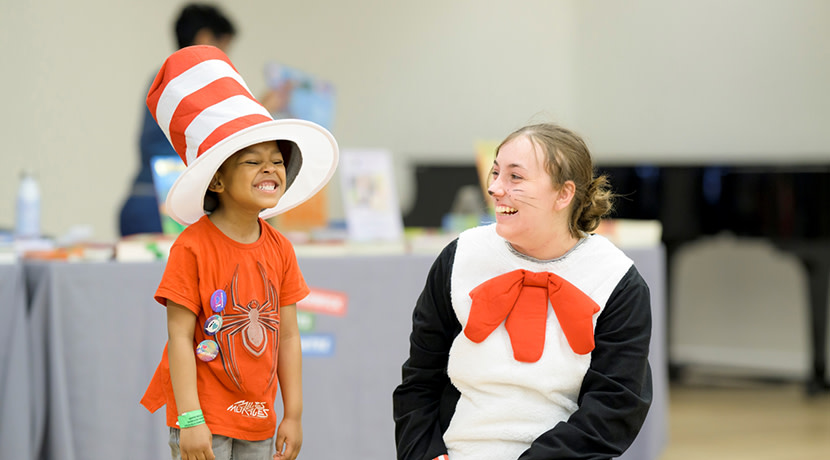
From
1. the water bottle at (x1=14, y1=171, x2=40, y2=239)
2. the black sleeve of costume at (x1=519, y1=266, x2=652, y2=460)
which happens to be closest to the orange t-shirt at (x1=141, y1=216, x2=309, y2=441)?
the black sleeve of costume at (x1=519, y1=266, x2=652, y2=460)

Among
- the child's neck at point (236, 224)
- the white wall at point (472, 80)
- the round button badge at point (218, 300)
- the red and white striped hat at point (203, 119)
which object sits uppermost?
the white wall at point (472, 80)

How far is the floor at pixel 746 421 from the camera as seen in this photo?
4105mm

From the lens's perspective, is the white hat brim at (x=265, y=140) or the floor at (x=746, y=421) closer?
the white hat brim at (x=265, y=140)

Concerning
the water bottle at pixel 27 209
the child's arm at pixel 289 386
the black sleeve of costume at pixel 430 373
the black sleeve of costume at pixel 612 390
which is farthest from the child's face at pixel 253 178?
the water bottle at pixel 27 209

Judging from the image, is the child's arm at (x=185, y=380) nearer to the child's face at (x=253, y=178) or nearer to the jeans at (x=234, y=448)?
the jeans at (x=234, y=448)

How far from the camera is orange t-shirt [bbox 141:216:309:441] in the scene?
154 cm

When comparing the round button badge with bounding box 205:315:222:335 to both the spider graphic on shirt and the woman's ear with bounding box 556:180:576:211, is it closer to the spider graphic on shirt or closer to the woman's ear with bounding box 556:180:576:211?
the spider graphic on shirt

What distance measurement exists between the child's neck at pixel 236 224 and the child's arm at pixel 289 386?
0.15 metres

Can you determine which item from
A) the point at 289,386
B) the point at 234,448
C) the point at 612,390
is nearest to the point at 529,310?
the point at 612,390

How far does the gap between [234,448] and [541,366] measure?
0.56 metres

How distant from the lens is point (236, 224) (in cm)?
161

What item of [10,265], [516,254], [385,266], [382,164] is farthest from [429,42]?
[516,254]

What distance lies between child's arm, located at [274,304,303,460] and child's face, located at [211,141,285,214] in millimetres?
219

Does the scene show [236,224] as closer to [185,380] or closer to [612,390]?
[185,380]
